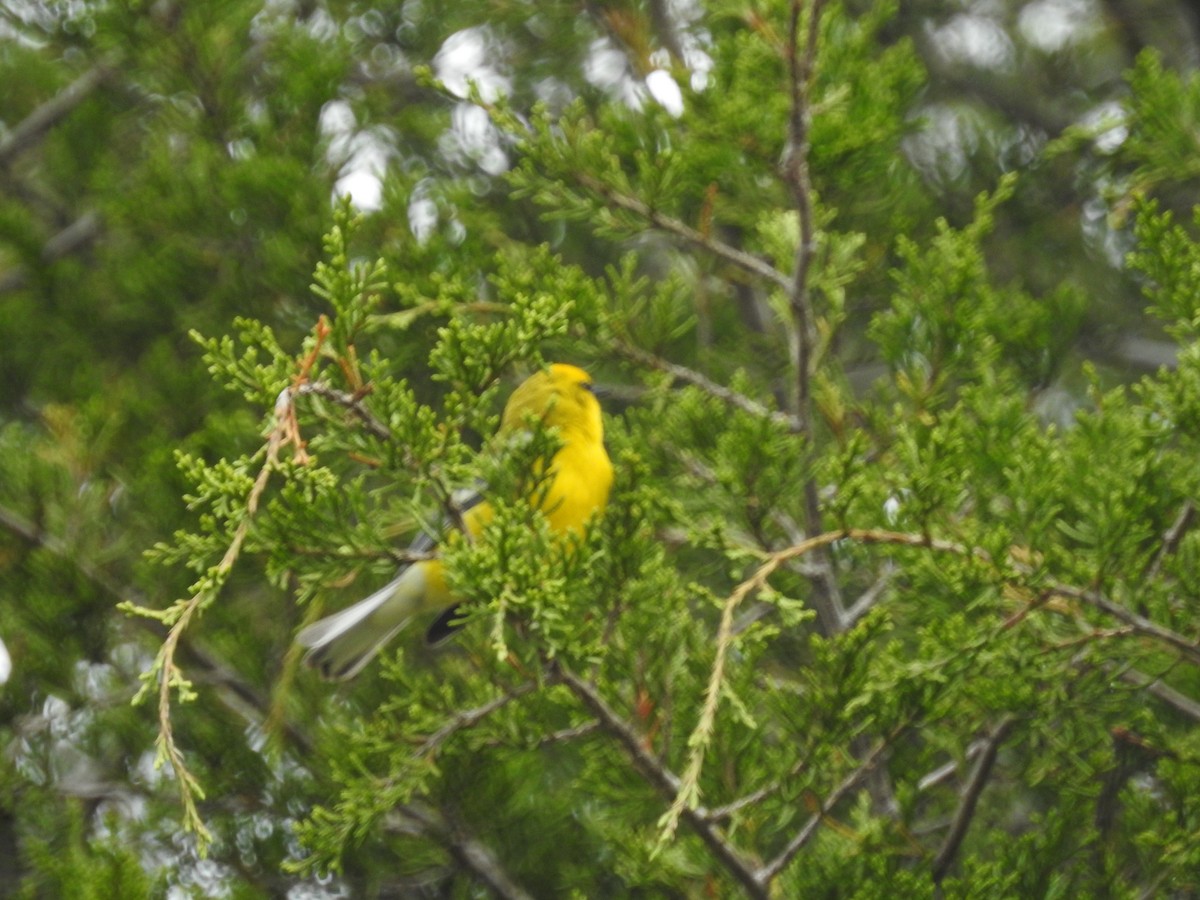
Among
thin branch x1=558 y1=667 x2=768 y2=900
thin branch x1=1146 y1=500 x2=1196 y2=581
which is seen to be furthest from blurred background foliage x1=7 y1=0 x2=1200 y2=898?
thin branch x1=558 y1=667 x2=768 y2=900

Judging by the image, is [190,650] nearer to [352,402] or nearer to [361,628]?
[361,628]

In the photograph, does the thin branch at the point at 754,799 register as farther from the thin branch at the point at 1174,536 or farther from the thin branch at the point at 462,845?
the thin branch at the point at 462,845

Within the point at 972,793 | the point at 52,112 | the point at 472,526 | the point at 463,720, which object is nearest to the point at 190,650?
the point at 472,526

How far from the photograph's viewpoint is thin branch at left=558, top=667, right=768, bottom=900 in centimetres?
255

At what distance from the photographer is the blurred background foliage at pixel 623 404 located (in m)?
2.64

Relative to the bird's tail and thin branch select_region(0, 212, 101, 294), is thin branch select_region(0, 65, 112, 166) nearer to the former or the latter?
thin branch select_region(0, 212, 101, 294)

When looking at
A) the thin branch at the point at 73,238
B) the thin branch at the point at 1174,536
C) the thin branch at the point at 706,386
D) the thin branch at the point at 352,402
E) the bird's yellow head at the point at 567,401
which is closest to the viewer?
the thin branch at the point at 352,402

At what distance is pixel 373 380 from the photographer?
2.34 meters

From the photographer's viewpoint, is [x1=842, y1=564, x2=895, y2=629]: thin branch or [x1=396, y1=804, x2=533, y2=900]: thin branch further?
[x1=396, y1=804, x2=533, y2=900]: thin branch

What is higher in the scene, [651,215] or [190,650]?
[651,215]

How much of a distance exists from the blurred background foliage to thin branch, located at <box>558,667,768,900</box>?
125mm

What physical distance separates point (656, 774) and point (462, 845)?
1.22 m

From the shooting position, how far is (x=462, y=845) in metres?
3.68

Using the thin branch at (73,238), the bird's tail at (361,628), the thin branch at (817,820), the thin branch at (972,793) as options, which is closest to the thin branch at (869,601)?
the thin branch at (972,793)
